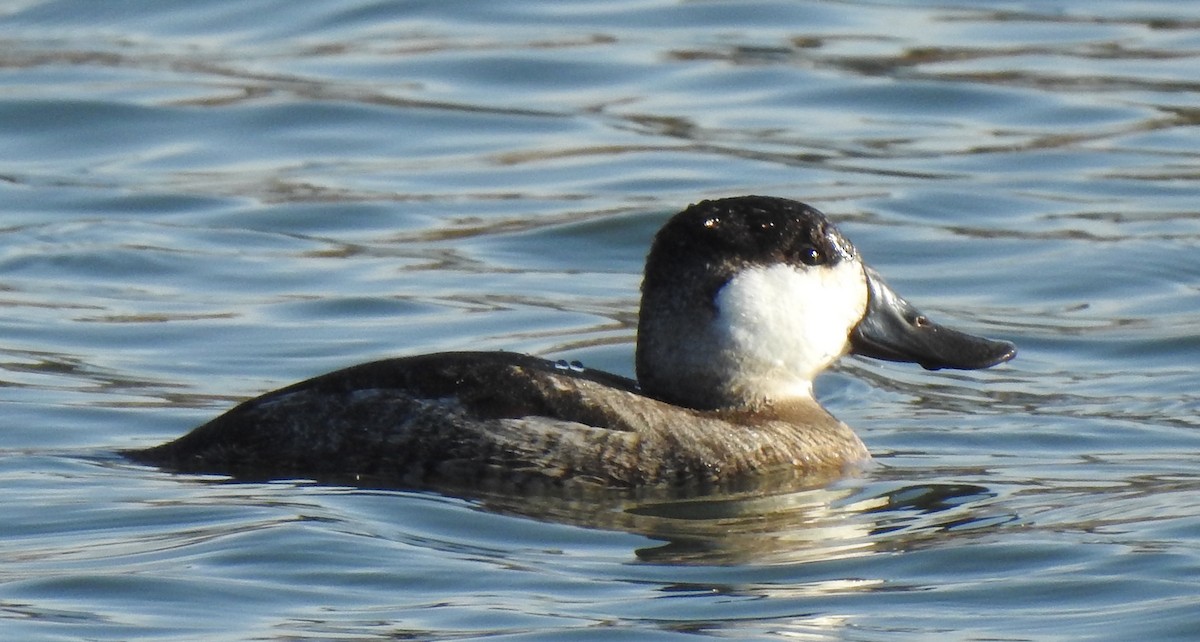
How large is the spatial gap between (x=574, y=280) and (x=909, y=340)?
2873mm

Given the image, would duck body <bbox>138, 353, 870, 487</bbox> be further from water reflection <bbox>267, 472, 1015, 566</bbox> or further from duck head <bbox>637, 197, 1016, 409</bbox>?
duck head <bbox>637, 197, 1016, 409</bbox>

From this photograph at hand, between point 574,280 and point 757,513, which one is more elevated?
point 574,280

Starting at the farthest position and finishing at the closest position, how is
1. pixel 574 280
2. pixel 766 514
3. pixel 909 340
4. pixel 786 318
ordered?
pixel 574 280
pixel 909 340
pixel 786 318
pixel 766 514

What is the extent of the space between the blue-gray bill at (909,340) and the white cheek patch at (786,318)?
114 millimetres

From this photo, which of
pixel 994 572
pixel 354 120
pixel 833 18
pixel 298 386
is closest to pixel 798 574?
pixel 994 572

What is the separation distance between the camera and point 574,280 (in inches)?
393

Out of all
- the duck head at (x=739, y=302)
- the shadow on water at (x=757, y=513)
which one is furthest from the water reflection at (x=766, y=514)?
the duck head at (x=739, y=302)

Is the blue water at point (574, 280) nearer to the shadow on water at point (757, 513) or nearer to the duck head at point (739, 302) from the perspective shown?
the shadow on water at point (757, 513)

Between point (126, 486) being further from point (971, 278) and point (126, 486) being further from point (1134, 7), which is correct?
point (1134, 7)

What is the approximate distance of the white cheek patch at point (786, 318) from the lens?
22.3 ft

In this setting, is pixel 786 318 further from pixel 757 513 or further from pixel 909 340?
pixel 757 513

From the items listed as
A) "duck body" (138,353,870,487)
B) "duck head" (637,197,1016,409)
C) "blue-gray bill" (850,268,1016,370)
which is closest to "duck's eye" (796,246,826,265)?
"duck head" (637,197,1016,409)

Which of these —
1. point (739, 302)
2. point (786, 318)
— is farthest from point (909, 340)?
point (739, 302)

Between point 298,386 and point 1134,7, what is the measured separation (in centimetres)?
925
